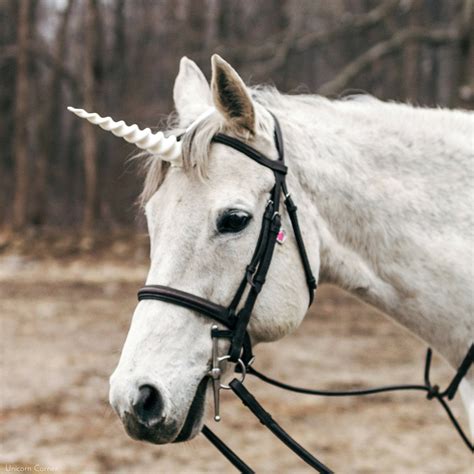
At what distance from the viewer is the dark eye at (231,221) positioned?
7.58ft

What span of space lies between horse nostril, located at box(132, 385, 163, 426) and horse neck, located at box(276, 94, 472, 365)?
0.74 meters

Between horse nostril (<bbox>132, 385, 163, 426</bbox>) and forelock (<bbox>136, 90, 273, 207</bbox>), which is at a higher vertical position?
forelock (<bbox>136, 90, 273, 207</bbox>)

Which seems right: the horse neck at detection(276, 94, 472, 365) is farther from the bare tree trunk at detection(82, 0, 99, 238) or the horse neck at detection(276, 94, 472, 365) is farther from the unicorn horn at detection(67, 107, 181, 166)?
the bare tree trunk at detection(82, 0, 99, 238)

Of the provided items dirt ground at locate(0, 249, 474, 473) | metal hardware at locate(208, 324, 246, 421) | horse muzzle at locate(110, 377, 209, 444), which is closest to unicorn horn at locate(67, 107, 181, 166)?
metal hardware at locate(208, 324, 246, 421)

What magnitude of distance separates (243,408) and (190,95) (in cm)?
459

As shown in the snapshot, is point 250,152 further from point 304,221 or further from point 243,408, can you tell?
point 243,408

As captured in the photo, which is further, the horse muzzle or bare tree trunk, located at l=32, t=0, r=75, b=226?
bare tree trunk, located at l=32, t=0, r=75, b=226

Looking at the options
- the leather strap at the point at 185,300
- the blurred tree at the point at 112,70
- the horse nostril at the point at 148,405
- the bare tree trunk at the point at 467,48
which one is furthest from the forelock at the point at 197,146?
the blurred tree at the point at 112,70

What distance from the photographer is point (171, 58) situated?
19.9 m

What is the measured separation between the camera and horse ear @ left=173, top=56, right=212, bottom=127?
2.62 meters

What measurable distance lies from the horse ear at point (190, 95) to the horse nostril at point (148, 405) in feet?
3.20

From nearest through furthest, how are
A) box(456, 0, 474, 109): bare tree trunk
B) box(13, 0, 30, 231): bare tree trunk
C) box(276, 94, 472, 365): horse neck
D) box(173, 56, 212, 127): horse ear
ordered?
box(276, 94, 472, 365): horse neck < box(173, 56, 212, 127): horse ear < box(456, 0, 474, 109): bare tree trunk < box(13, 0, 30, 231): bare tree trunk

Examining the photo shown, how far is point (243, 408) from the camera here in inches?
268

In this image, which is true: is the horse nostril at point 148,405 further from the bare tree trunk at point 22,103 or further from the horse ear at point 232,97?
the bare tree trunk at point 22,103
